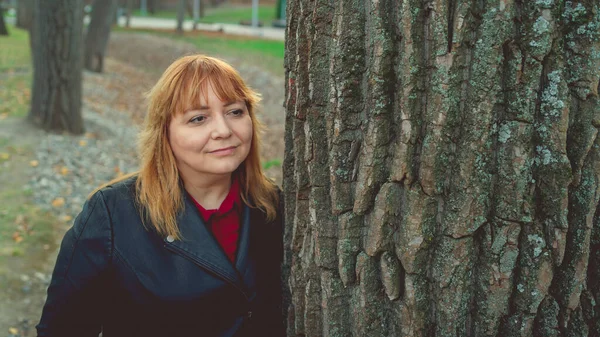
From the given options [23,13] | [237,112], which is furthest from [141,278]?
[23,13]

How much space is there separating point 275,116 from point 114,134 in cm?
A: 325

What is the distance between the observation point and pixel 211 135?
2.45 m

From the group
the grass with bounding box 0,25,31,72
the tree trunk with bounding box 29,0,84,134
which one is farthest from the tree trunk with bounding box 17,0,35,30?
the tree trunk with bounding box 29,0,84,134

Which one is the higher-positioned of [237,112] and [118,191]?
[237,112]

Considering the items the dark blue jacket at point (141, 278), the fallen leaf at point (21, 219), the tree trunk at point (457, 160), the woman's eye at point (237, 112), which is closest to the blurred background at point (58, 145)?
the fallen leaf at point (21, 219)

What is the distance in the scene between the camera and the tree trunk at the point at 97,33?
14999 millimetres

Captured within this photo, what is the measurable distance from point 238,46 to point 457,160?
22823 millimetres

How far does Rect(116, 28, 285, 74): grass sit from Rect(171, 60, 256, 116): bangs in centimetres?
1371

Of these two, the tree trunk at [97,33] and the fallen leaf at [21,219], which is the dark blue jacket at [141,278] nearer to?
the fallen leaf at [21,219]

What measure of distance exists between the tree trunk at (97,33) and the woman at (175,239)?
13.4 m

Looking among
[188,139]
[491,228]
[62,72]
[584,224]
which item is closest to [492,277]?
[491,228]

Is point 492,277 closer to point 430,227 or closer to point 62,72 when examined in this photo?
point 430,227

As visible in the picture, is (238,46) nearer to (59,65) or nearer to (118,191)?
(59,65)

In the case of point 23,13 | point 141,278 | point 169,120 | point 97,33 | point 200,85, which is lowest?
point 141,278
